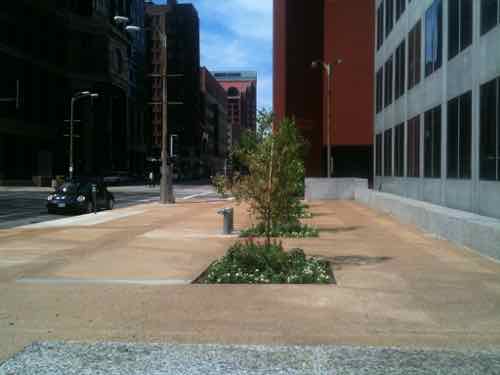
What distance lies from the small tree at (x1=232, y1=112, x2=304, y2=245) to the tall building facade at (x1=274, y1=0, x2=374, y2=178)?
47804 mm

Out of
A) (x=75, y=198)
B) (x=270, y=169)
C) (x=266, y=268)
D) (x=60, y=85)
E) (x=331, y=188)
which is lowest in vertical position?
(x=266, y=268)

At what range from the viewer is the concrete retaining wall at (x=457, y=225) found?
12562 mm

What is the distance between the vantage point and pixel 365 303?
27.7 feet

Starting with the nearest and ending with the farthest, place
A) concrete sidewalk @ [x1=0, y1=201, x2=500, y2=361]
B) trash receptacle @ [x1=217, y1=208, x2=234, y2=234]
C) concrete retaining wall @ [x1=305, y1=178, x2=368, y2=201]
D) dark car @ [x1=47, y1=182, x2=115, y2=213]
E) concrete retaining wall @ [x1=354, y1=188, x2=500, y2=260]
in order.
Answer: concrete sidewalk @ [x1=0, y1=201, x2=500, y2=361]
concrete retaining wall @ [x1=354, y1=188, x2=500, y2=260]
trash receptacle @ [x1=217, y1=208, x2=234, y2=234]
dark car @ [x1=47, y1=182, x2=115, y2=213]
concrete retaining wall @ [x1=305, y1=178, x2=368, y2=201]

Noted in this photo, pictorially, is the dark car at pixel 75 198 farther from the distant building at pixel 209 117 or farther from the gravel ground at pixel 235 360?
the distant building at pixel 209 117

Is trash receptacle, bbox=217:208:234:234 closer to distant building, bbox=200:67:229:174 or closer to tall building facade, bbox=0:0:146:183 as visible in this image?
tall building facade, bbox=0:0:146:183

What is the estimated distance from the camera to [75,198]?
28078 millimetres

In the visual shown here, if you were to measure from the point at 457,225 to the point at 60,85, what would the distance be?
77104mm

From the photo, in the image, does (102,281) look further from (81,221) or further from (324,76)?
(324,76)

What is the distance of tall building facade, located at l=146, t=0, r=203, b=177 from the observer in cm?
14175

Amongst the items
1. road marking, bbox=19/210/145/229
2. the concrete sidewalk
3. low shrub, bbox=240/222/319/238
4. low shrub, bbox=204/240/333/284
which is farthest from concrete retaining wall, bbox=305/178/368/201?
low shrub, bbox=204/240/333/284

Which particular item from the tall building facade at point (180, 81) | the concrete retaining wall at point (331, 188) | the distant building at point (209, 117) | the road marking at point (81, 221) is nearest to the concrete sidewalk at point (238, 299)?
the road marking at point (81, 221)

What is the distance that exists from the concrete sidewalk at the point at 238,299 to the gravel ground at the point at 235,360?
31cm

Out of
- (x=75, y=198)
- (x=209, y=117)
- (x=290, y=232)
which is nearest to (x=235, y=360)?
(x=290, y=232)
